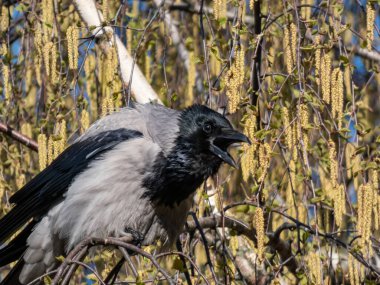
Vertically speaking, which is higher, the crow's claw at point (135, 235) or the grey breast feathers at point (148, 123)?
the grey breast feathers at point (148, 123)

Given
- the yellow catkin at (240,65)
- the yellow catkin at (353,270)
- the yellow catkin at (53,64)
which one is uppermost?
the yellow catkin at (53,64)

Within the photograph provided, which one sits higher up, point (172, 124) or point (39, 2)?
point (39, 2)

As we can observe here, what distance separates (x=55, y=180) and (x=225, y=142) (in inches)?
42.0

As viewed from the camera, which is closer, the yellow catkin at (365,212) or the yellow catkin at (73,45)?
the yellow catkin at (365,212)

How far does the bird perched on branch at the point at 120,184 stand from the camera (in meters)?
4.70

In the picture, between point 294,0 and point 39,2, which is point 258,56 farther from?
point 39,2

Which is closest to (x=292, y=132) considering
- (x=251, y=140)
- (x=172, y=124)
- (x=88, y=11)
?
(x=251, y=140)

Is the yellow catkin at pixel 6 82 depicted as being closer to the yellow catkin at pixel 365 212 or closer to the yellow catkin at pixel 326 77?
the yellow catkin at pixel 326 77

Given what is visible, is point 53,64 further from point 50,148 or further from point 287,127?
point 287,127

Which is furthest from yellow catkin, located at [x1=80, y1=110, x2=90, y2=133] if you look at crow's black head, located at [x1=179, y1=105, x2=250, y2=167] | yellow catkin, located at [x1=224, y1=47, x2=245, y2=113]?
yellow catkin, located at [x1=224, y1=47, x2=245, y2=113]

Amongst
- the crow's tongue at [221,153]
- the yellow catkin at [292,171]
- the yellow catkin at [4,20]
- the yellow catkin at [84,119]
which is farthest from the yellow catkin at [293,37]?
the yellow catkin at [4,20]

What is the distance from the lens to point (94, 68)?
5.39m

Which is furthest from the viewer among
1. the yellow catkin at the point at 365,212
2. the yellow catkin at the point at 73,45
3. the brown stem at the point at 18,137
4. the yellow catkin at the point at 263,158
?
the brown stem at the point at 18,137

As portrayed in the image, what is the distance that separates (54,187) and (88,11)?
125 cm
